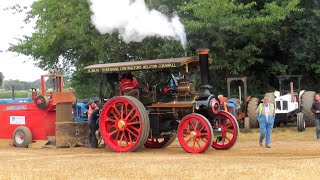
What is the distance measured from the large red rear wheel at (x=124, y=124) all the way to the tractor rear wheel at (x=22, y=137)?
8.92ft

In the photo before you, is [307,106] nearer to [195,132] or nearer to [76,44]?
[195,132]

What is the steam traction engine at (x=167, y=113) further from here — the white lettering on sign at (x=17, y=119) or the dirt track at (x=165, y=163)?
the white lettering on sign at (x=17, y=119)

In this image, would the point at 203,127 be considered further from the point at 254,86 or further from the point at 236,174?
the point at 254,86

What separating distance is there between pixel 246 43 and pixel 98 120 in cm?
885

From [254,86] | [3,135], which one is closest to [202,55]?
[3,135]

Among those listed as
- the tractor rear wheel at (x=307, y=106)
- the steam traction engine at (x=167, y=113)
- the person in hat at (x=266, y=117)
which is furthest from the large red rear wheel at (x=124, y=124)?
the tractor rear wheel at (x=307, y=106)

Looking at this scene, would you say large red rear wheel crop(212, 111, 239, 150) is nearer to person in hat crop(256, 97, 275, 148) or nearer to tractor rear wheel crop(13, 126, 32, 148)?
person in hat crop(256, 97, 275, 148)

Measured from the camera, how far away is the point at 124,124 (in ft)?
42.8

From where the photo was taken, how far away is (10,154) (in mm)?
13219

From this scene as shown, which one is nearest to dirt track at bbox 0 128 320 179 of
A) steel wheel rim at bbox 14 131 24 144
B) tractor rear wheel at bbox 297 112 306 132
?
steel wheel rim at bbox 14 131 24 144

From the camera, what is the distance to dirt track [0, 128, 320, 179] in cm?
877

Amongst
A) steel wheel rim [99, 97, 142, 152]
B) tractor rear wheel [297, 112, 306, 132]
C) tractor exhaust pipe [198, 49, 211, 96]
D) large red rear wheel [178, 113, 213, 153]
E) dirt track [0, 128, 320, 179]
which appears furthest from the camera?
tractor rear wheel [297, 112, 306, 132]

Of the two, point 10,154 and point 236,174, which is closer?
point 236,174

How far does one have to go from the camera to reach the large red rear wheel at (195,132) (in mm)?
12133
